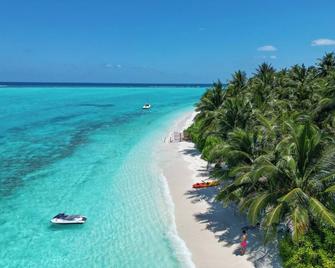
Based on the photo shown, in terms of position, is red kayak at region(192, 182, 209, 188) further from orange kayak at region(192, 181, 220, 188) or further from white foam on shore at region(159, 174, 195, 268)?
white foam on shore at region(159, 174, 195, 268)

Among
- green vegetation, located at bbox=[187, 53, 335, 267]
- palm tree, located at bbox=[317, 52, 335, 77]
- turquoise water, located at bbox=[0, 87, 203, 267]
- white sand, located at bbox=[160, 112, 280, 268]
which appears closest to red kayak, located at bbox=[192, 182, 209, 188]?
white sand, located at bbox=[160, 112, 280, 268]

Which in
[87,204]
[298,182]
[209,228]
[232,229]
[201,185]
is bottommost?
[87,204]

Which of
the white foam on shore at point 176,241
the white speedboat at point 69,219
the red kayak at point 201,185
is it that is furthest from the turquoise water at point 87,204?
the red kayak at point 201,185

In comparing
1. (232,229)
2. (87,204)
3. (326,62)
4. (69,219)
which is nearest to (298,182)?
(232,229)

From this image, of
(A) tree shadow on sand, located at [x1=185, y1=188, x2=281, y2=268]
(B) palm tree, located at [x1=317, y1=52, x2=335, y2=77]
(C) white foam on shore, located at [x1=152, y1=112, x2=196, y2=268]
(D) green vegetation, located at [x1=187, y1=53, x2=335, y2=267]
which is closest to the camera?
(D) green vegetation, located at [x1=187, y1=53, x2=335, y2=267]

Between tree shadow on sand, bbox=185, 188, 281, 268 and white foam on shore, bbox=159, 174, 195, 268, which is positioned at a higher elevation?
tree shadow on sand, bbox=185, 188, 281, 268

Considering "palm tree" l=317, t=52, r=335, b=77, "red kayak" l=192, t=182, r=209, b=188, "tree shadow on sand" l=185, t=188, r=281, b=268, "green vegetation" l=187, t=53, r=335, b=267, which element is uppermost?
"palm tree" l=317, t=52, r=335, b=77

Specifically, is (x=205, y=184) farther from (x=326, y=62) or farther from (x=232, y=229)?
(x=326, y=62)
